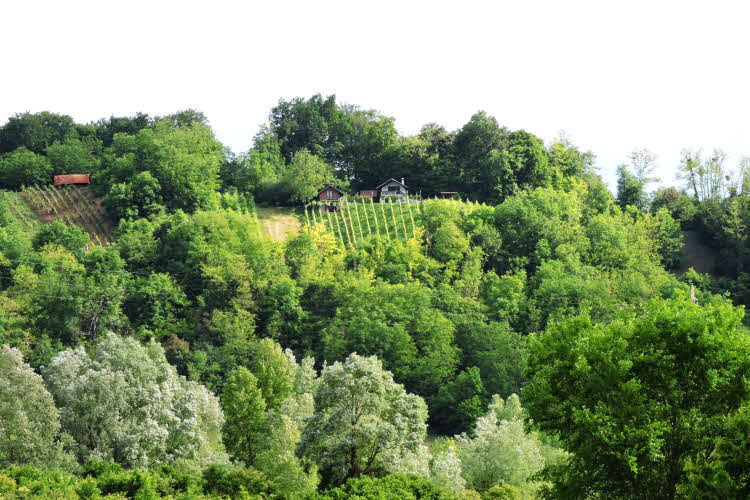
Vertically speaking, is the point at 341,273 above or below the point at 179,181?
below

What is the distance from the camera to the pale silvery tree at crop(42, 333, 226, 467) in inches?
1640

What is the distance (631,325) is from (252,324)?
43.3m

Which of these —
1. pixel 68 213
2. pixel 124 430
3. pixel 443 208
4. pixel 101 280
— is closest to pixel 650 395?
pixel 124 430

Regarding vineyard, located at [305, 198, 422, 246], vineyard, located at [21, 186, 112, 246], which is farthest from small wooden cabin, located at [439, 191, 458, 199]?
vineyard, located at [21, 186, 112, 246]

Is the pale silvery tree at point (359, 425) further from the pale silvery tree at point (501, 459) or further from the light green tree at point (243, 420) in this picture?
the light green tree at point (243, 420)

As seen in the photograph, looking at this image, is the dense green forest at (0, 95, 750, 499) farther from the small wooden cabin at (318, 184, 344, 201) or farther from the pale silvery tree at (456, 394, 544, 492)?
the small wooden cabin at (318, 184, 344, 201)

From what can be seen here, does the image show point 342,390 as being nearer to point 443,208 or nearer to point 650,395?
point 650,395

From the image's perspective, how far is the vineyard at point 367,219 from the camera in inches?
2994

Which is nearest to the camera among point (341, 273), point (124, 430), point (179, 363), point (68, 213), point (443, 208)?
point (124, 430)

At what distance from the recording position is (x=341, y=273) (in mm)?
66500

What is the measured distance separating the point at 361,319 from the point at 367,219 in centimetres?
2061

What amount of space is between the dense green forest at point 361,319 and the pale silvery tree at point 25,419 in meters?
0.13

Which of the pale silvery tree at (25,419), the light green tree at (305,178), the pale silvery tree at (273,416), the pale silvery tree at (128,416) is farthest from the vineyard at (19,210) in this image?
the pale silvery tree at (273,416)

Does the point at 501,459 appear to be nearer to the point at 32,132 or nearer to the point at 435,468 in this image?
the point at 435,468
